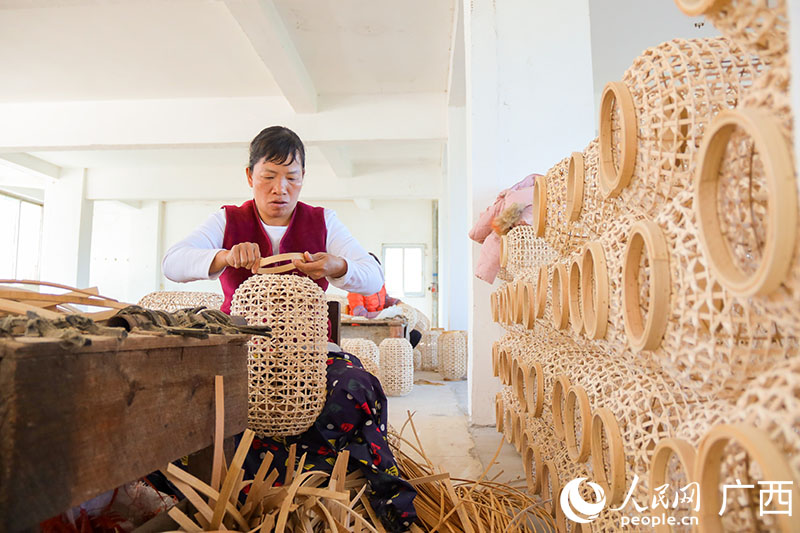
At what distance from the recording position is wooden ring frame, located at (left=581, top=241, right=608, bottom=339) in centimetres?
72

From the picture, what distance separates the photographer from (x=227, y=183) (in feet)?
25.5

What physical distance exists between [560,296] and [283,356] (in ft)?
1.87

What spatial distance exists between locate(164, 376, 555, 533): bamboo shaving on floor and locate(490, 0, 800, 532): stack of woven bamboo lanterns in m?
0.34

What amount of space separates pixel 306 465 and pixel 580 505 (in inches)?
22.6

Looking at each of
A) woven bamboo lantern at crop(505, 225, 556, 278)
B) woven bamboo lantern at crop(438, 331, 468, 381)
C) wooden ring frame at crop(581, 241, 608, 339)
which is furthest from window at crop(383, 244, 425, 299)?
wooden ring frame at crop(581, 241, 608, 339)

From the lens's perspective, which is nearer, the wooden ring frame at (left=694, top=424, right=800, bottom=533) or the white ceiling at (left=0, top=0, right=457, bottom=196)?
the wooden ring frame at (left=694, top=424, right=800, bottom=533)

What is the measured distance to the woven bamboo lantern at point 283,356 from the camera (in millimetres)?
1020

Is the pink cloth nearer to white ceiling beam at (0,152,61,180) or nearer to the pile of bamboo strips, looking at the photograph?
the pile of bamboo strips

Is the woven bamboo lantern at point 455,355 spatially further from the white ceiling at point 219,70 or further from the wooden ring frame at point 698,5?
the wooden ring frame at point 698,5

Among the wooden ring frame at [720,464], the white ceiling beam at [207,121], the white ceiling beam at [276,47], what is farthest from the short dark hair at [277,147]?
the white ceiling beam at [207,121]

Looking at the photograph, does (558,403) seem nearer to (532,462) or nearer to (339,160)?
(532,462)
